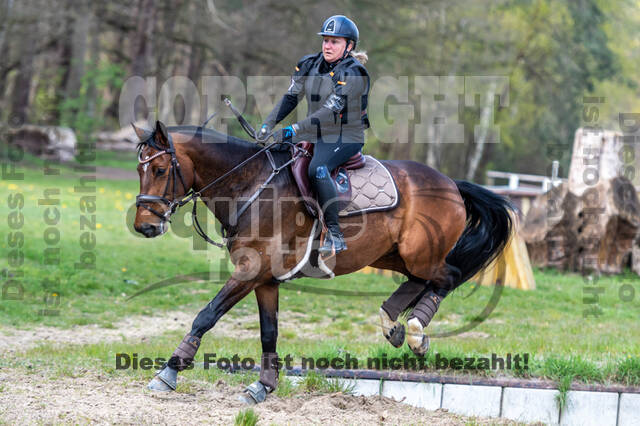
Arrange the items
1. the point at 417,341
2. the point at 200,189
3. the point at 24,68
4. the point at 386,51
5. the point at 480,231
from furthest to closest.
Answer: the point at 386,51 → the point at 24,68 → the point at 480,231 → the point at 417,341 → the point at 200,189

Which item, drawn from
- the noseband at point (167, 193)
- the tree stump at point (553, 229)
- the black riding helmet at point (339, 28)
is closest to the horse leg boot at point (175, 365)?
the noseband at point (167, 193)

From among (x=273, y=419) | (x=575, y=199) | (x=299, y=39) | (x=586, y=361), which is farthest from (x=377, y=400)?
(x=299, y=39)

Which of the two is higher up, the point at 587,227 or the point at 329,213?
the point at 329,213

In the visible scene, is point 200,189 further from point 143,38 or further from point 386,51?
point 386,51

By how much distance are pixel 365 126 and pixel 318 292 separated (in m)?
5.84

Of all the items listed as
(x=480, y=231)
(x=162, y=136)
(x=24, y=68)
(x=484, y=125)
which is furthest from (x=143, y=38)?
(x=162, y=136)

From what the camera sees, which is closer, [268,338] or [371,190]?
[268,338]

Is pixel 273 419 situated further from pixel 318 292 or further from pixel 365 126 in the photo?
pixel 318 292

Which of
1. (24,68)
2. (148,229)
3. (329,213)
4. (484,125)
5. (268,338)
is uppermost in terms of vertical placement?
(24,68)

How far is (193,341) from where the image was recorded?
5.22 meters

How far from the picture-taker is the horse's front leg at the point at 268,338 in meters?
5.43

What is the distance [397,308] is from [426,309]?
0.29 meters

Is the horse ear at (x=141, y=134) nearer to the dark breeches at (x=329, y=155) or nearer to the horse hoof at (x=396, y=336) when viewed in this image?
the dark breeches at (x=329, y=155)

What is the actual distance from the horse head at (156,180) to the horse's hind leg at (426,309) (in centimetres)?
232
